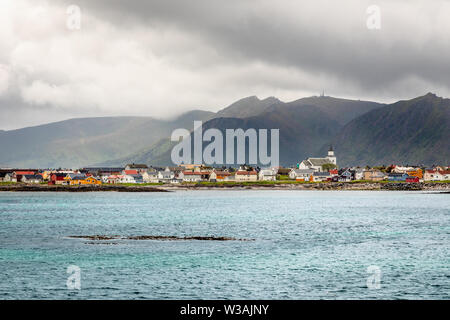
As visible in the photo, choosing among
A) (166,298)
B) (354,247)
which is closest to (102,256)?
(166,298)

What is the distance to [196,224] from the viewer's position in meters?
76.5
